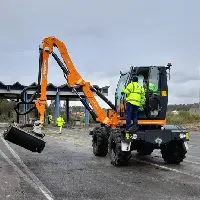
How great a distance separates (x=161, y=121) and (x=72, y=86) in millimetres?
3874

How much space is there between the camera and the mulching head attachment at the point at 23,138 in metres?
12.5

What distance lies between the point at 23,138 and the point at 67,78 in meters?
3.42

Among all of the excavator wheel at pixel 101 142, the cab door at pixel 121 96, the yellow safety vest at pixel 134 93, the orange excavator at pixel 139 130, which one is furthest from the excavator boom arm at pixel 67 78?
the yellow safety vest at pixel 134 93

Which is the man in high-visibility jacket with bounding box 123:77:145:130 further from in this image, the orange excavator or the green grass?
the green grass

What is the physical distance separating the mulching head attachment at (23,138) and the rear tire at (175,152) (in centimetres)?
391

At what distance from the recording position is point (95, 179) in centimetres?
957

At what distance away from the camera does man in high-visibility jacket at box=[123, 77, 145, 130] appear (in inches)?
472

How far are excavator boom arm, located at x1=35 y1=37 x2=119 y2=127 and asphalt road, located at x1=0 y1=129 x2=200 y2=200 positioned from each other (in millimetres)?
1758

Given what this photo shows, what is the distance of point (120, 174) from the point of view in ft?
34.1

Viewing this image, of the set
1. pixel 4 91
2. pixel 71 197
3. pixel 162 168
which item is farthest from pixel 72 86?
pixel 4 91

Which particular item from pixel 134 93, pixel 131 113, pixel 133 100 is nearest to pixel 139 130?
pixel 131 113

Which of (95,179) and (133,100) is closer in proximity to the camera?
(95,179)

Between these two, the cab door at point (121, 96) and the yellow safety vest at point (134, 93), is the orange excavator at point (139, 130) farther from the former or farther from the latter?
the yellow safety vest at point (134, 93)

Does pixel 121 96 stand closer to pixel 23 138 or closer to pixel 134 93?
pixel 134 93
